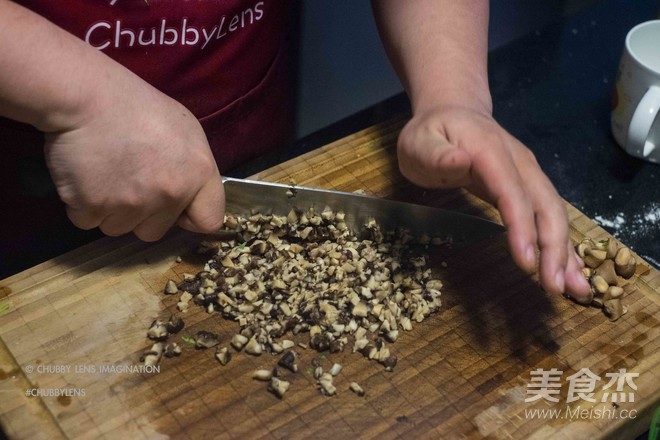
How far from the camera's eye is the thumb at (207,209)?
0.98m

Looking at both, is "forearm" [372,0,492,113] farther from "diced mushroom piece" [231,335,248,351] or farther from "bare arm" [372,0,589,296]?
"diced mushroom piece" [231,335,248,351]

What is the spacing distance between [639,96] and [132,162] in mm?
902

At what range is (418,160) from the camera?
0.97 metres

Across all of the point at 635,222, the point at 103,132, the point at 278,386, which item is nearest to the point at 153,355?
the point at 278,386

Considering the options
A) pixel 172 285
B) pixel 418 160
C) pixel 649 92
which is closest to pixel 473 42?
pixel 418 160

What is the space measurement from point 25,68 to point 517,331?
0.68 meters

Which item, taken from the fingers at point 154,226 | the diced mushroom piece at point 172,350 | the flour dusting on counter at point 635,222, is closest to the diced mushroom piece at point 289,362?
the diced mushroom piece at point 172,350

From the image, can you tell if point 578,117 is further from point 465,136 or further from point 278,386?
point 278,386

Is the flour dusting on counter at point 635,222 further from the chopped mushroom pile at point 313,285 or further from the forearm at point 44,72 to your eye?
the forearm at point 44,72

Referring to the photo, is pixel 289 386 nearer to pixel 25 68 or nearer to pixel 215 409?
pixel 215 409

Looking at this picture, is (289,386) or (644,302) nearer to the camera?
(289,386)

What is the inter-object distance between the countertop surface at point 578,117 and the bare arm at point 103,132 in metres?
0.34

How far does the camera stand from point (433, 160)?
0.94 m

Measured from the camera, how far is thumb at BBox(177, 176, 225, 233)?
0.98m
